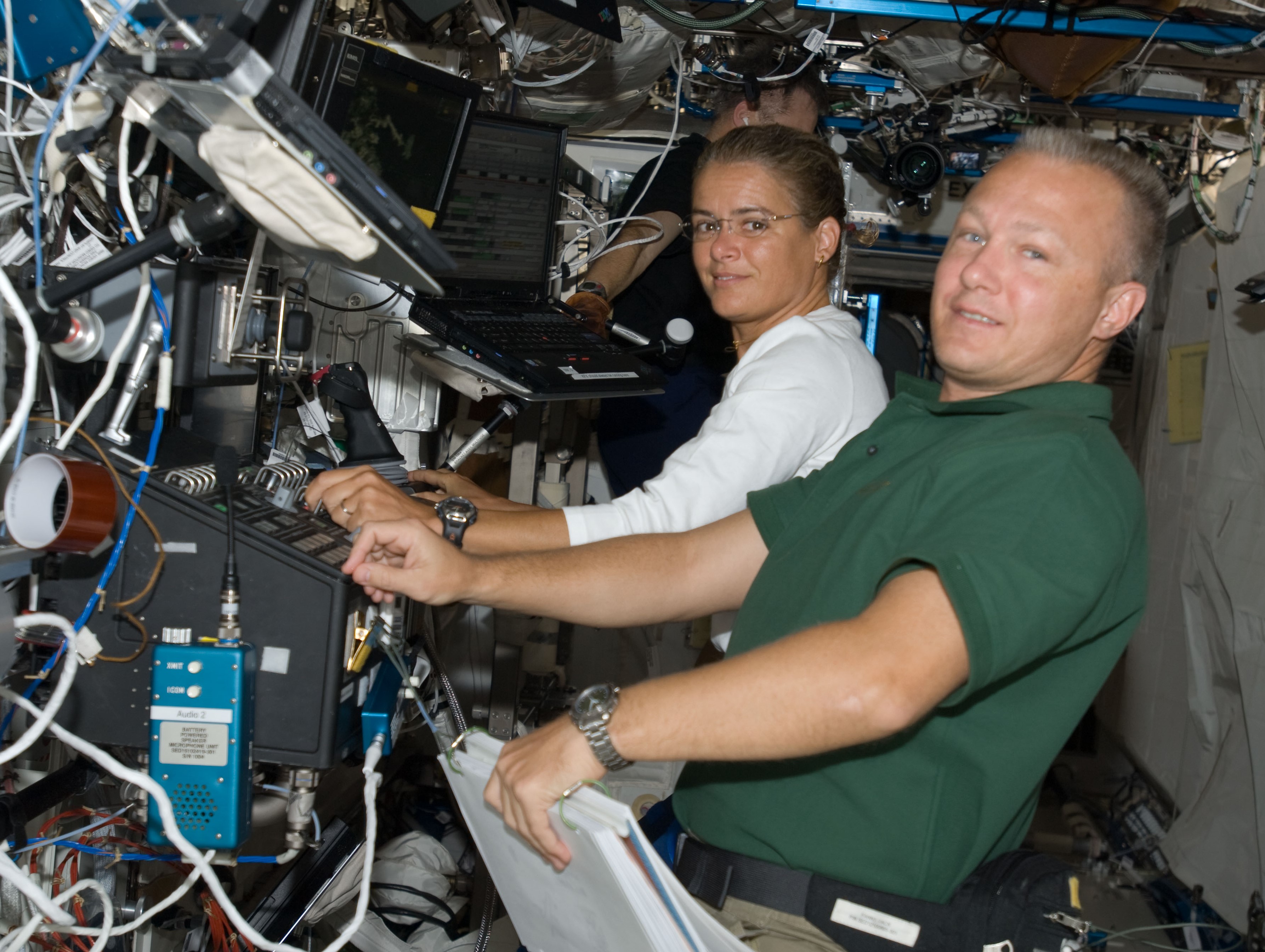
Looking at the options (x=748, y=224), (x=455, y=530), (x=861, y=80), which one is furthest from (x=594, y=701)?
(x=861, y=80)

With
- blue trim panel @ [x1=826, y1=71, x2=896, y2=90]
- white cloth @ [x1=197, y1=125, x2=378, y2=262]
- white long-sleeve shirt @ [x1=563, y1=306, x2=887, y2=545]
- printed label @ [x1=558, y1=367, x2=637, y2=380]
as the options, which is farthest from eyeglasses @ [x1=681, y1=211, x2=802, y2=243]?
blue trim panel @ [x1=826, y1=71, x2=896, y2=90]

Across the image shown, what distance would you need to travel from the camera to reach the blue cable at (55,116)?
0.99 meters

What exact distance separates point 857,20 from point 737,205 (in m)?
1.38

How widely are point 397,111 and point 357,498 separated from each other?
2.55 ft

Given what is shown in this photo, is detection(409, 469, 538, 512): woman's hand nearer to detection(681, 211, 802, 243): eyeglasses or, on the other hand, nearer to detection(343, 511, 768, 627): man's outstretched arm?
detection(343, 511, 768, 627): man's outstretched arm

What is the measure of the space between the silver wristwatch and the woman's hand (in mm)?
735

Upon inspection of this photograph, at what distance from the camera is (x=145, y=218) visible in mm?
1368

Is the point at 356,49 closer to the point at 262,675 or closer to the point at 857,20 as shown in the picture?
the point at 262,675

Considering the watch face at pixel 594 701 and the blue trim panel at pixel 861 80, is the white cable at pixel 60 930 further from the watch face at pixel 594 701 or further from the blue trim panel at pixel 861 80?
the blue trim panel at pixel 861 80

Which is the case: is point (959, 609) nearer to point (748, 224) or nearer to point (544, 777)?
point (544, 777)

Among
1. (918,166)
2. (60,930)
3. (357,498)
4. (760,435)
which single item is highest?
(918,166)

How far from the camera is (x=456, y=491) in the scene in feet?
5.94

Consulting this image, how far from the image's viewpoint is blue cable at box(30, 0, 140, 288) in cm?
99

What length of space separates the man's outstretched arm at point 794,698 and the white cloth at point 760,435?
629 millimetres
